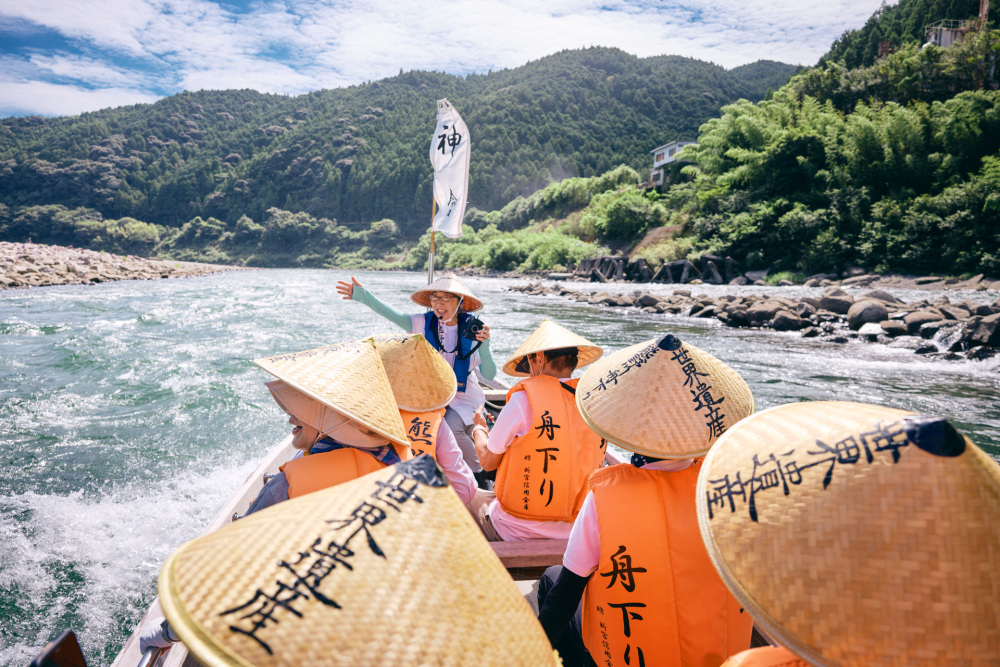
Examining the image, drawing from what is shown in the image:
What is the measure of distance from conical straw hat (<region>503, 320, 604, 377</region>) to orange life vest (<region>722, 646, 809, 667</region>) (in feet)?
5.16

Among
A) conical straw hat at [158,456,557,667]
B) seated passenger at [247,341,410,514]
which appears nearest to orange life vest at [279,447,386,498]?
seated passenger at [247,341,410,514]

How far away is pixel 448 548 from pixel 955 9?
207 ft

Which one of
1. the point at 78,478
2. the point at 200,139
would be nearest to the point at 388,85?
the point at 200,139

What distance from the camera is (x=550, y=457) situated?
2230 millimetres

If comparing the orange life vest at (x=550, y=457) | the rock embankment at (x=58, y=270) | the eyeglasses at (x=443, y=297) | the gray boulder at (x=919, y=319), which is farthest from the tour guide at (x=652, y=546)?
the rock embankment at (x=58, y=270)

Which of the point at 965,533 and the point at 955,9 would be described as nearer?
the point at 965,533

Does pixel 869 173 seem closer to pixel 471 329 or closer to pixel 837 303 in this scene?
pixel 837 303

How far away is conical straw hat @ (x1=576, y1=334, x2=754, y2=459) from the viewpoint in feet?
4.65

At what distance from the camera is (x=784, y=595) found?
742mm

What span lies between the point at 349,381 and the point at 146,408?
22.6 feet

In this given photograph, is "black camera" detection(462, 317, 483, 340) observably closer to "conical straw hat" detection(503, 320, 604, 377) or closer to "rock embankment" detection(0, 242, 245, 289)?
"conical straw hat" detection(503, 320, 604, 377)

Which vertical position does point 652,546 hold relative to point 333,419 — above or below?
below

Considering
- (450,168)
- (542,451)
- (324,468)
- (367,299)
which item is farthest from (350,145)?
(324,468)

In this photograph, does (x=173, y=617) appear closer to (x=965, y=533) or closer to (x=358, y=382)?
(x=965, y=533)
